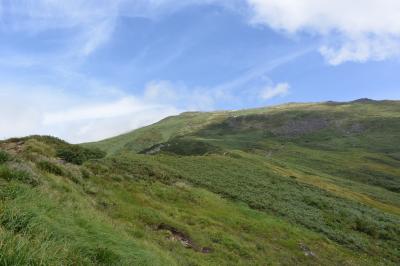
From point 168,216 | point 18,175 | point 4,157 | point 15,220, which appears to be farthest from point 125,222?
point 15,220

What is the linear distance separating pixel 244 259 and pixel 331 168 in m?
97.8

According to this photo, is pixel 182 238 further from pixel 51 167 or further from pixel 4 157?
pixel 4 157

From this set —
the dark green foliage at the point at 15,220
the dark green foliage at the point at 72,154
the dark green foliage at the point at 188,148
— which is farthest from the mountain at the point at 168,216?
the dark green foliage at the point at 188,148

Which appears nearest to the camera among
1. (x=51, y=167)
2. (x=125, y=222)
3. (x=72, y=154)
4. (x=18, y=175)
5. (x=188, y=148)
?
(x=18, y=175)

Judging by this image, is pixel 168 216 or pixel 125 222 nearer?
pixel 125 222

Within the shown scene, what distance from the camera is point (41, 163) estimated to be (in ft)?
83.1

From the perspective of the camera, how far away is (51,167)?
25.6 m

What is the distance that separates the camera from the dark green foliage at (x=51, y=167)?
24.9 metres

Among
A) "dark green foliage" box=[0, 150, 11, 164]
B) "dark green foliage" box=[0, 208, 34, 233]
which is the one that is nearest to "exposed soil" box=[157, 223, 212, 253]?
"dark green foliage" box=[0, 150, 11, 164]

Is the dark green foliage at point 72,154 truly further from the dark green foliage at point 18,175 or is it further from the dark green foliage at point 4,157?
the dark green foliage at point 18,175

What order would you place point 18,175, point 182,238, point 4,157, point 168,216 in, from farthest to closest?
point 168,216 < point 182,238 < point 4,157 < point 18,175

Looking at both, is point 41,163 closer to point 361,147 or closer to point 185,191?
point 185,191

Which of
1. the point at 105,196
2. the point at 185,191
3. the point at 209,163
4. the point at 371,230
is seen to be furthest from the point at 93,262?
the point at 209,163

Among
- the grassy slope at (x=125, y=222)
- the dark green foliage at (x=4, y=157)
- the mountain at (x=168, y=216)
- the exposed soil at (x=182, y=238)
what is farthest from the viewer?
the exposed soil at (x=182, y=238)
